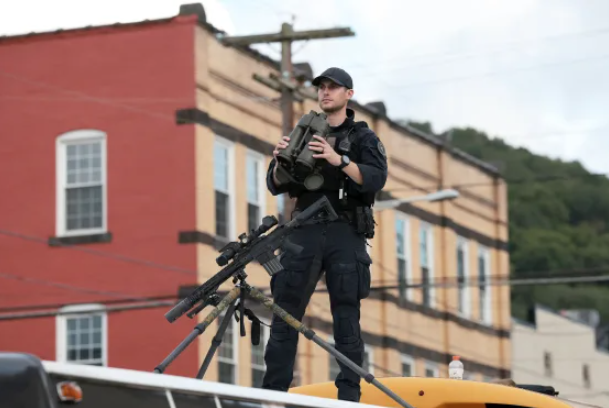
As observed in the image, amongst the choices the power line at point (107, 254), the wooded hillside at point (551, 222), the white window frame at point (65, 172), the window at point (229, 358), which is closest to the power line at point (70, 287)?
the power line at point (107, 254)

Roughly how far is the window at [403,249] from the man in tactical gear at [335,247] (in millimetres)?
33343

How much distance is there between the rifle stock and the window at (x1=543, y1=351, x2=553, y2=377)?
55.0 metres

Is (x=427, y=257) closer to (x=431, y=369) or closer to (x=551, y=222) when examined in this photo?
(x=431, y=369)

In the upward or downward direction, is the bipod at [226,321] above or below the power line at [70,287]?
below

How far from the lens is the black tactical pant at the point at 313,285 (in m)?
9.25

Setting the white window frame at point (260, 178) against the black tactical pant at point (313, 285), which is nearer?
the black tactical pant at point (313, 285)

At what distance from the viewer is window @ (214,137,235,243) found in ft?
115

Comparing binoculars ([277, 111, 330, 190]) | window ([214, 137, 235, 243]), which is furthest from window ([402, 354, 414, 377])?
binoculars ([277, 111, 330, 190])

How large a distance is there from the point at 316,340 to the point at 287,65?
24422 millimetres

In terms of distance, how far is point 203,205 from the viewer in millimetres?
34438

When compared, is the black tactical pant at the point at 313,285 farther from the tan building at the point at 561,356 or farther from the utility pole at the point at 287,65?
the tan building at the point at 561,356

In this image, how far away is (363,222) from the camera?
9312 mm

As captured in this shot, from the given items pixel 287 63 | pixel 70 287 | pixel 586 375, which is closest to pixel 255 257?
pixel 287 63

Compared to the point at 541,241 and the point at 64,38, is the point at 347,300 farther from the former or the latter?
the point at 541,241
